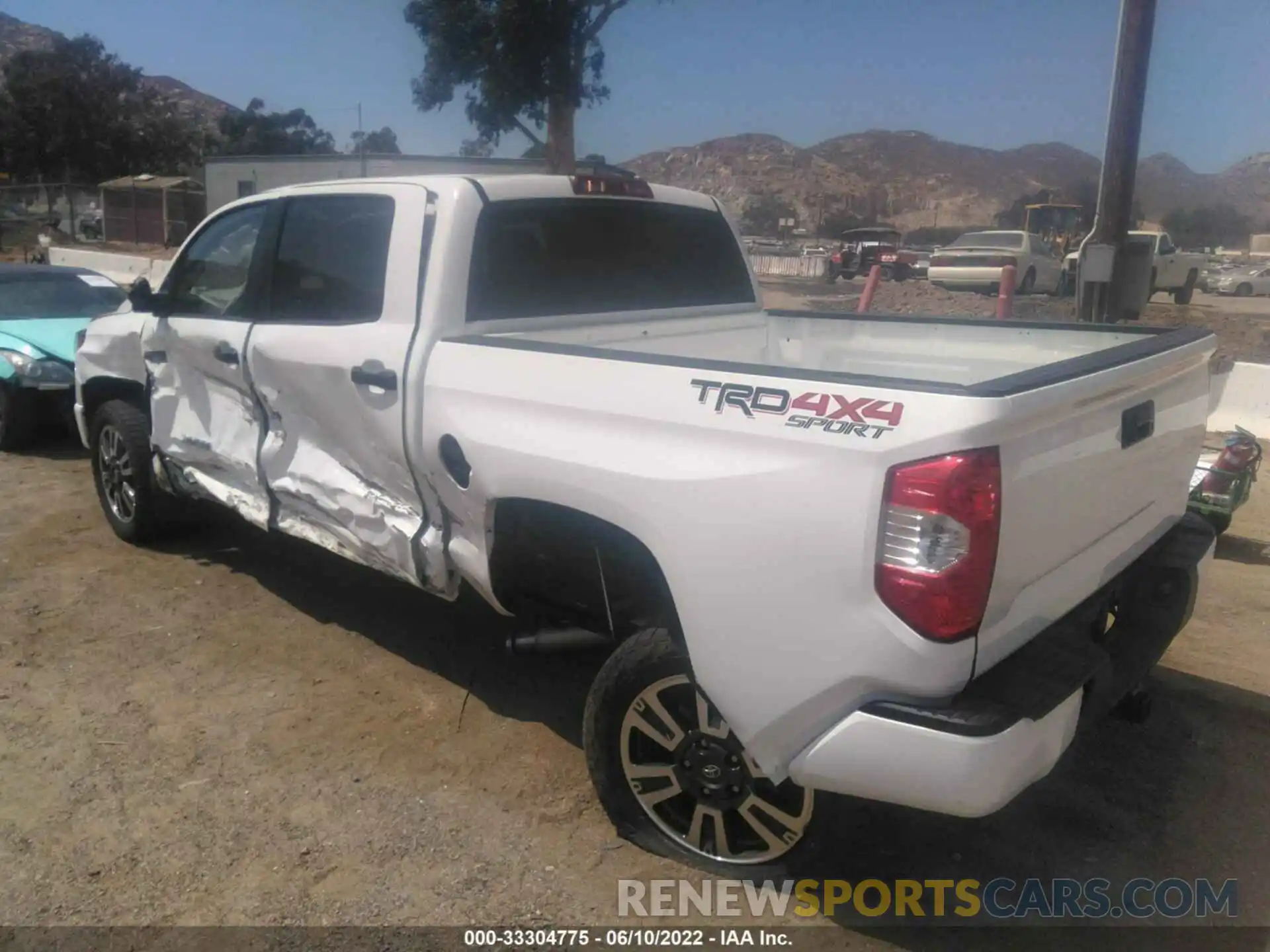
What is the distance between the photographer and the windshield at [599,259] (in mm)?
3662

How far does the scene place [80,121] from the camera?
52.1 metres

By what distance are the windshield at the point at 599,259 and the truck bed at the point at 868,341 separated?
116 mm

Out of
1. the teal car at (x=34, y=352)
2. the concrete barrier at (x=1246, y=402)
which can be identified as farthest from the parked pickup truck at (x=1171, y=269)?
the teal car at (x=34, y=352)

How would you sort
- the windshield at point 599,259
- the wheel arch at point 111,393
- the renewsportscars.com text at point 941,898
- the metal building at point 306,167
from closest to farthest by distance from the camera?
the renewsportscars.com text at point 941,898, the windshield at point 599,259, the wheel arch at point 111,393, the metal building at point 306,167

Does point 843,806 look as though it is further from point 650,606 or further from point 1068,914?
point 650,606

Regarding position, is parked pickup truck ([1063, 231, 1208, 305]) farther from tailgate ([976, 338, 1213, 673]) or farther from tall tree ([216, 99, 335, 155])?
tall tree ([216, 99, 335, 155])

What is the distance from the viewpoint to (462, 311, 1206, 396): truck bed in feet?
12.1

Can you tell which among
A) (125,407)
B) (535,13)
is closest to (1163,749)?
(125,407)

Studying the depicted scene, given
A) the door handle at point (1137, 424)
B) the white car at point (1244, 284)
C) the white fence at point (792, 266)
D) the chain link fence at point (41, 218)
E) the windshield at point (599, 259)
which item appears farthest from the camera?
the chain link fence at point (41, 218)

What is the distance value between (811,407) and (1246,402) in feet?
23.9

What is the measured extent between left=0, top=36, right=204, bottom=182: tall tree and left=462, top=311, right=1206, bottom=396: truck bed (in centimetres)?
5368

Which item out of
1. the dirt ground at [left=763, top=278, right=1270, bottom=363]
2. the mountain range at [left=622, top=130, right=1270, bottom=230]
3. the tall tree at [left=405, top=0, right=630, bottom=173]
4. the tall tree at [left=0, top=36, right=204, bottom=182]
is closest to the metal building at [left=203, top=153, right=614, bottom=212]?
the tall tree at [left=405, top=0, right=630, bottom=173]

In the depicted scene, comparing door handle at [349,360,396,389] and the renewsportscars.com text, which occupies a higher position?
door handle at [349,360,396,389]

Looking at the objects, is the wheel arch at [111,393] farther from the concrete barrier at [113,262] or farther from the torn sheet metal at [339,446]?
the concrete barrier at [113,262]
